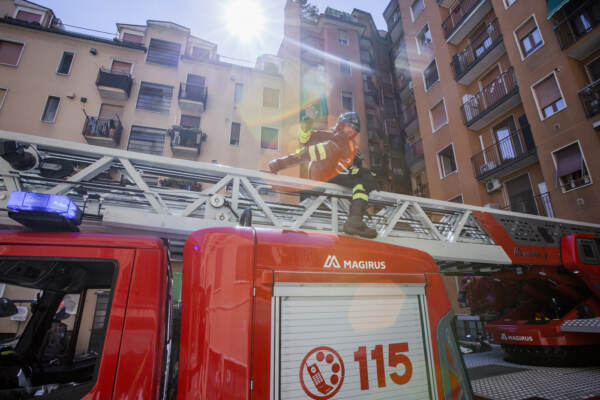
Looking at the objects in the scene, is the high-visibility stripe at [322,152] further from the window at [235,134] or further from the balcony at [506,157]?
the window at [235,134]

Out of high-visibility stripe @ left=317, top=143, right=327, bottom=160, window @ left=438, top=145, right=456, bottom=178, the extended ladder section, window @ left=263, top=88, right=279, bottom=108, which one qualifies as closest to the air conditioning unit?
window @ left=438, top=145, right=456, bottom=178

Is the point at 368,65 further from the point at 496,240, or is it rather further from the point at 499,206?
the point at 496,240

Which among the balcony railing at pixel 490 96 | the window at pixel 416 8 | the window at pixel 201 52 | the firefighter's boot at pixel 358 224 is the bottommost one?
the firefighter's boot at pixel 358 224

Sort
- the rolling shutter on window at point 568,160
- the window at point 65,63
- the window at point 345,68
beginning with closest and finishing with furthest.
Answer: the rolling shutter on window at point 568,160 → the window at point 65,63 → the window at point 345,68

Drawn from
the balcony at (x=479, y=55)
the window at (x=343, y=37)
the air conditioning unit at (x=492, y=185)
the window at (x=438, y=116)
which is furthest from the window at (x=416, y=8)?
the air conditioning unit at (x=492, y=185)

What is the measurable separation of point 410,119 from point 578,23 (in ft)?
34.0

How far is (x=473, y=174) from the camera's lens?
1398cm

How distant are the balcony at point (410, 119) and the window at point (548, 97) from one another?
8.87 metres

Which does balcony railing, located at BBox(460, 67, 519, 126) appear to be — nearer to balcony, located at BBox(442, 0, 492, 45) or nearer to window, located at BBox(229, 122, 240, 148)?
balcony, located at BBox(442, 0, 492, 45)

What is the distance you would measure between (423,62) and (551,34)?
24.8 feet

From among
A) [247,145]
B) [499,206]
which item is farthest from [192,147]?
[499,206]

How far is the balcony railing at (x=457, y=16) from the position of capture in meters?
15.3

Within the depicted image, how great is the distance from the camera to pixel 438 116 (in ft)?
54.8

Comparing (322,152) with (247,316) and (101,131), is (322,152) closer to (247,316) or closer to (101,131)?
(247,316)
